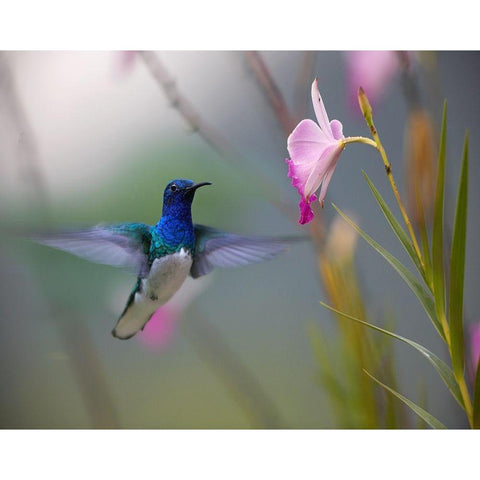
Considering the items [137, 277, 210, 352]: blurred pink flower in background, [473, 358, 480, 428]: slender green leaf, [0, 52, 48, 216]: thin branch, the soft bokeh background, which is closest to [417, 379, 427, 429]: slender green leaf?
the soft bokeh background

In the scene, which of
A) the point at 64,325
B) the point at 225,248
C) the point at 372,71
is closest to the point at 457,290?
the point at 225,248

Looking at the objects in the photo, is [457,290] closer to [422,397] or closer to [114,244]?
[114,244]

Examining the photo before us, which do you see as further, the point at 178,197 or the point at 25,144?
the point at 25,144

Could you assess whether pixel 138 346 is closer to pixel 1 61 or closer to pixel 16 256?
pixel 16 256

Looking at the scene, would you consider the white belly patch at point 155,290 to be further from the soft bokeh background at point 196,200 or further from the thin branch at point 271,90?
the thin branch at point 271,90

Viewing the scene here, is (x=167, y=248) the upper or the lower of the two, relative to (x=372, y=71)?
lower
